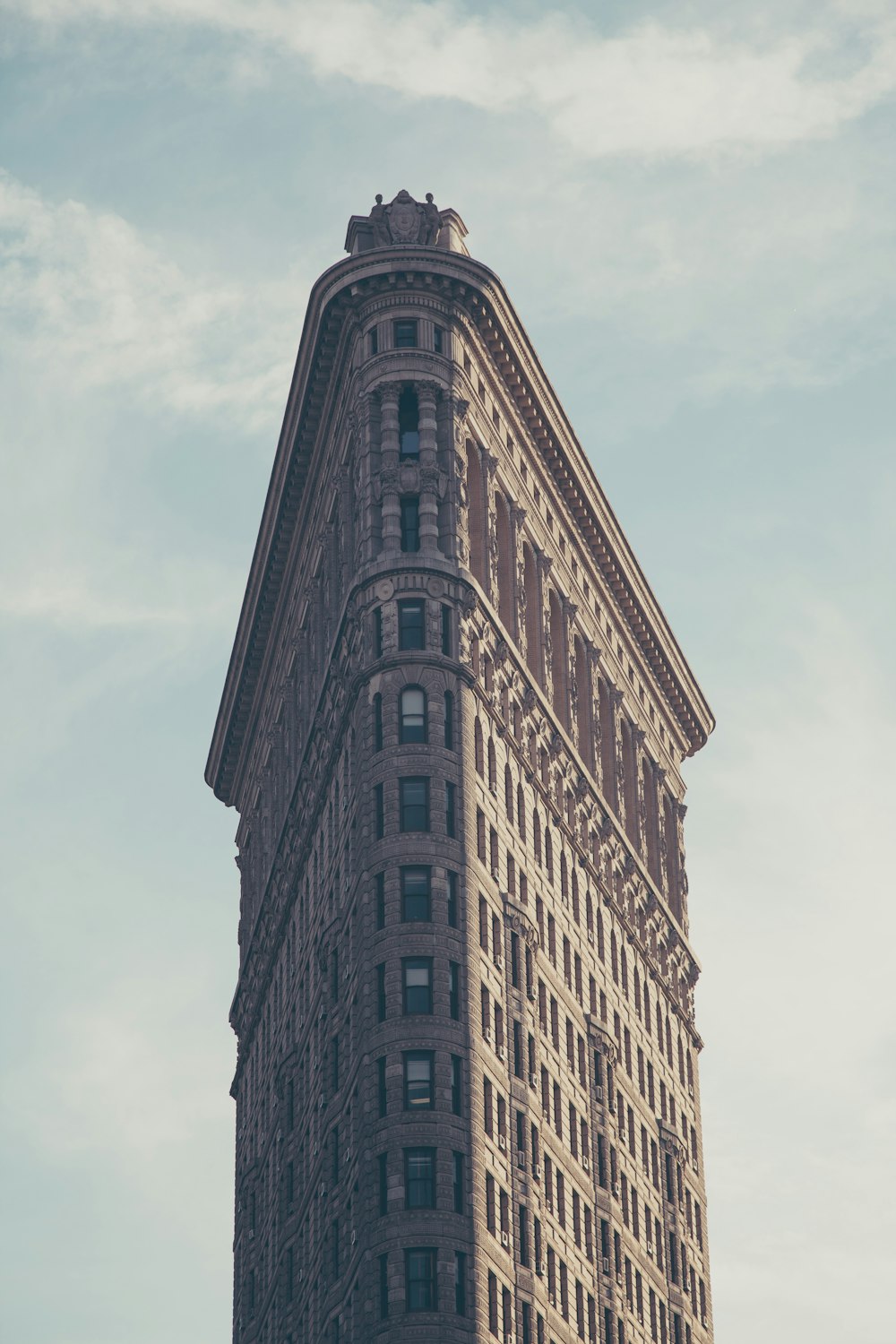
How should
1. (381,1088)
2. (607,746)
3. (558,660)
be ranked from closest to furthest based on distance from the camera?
1. (381,1088)
2. (558,660)
3. (607,746)

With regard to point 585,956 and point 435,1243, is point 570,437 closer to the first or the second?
point 585,956

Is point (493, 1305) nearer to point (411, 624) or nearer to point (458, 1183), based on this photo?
point (458, 1183)

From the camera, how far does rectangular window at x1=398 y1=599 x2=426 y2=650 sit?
144625 millimetres

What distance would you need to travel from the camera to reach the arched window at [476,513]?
152m

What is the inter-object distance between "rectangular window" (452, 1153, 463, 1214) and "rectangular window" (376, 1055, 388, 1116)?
13.5ft

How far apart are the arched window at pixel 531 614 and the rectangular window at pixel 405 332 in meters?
14.9

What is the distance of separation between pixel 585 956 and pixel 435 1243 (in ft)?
113

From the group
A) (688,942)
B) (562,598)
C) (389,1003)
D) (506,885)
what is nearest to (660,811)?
(688,942)

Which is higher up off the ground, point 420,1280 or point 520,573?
point 520,573

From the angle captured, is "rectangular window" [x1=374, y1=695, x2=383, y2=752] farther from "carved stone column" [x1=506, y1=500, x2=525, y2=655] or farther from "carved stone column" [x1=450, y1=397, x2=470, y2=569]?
"carved stone column" [x1=506, y1=500, x2=525, y2=655]

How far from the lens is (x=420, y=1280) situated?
12650 cm

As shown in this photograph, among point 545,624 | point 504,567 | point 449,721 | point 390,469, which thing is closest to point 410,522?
point 390,469

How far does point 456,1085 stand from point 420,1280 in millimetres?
9593

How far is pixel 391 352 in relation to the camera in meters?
152
